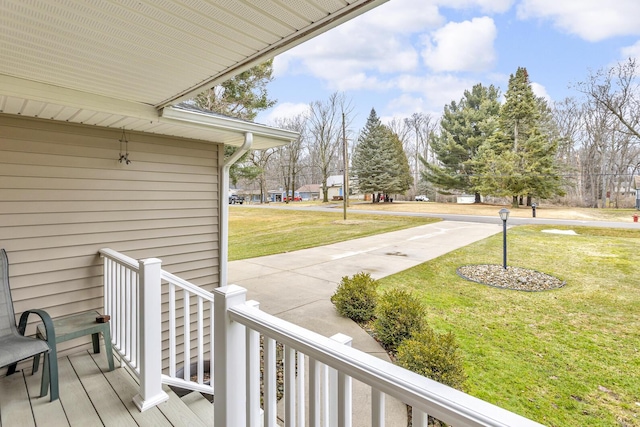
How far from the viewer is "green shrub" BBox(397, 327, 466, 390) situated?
2.59 m

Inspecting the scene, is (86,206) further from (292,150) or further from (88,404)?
(292,150)

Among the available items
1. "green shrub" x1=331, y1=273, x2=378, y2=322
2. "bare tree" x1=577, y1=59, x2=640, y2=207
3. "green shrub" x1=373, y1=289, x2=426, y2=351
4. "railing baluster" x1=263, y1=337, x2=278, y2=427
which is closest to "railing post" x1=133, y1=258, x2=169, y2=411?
"railing baluster" x1=263, y1=337, x2=278, y2=427

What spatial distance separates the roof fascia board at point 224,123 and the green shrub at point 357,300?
2.15 meters

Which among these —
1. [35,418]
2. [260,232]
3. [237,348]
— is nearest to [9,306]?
[35,418]

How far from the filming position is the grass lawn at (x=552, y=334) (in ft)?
9.30

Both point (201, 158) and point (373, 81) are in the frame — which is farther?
point (373, 81)

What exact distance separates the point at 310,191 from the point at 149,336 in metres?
41.6

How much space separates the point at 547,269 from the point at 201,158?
737 cm

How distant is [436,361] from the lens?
2.65m

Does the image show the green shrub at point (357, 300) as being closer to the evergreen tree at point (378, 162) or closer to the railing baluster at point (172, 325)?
the railing baluster at point (172, 325)

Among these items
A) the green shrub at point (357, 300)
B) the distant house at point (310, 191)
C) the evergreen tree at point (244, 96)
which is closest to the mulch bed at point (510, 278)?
the green shrub at point (357, 300)

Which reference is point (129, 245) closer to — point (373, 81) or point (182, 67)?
point (182, 67)

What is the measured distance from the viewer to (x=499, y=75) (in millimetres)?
23031

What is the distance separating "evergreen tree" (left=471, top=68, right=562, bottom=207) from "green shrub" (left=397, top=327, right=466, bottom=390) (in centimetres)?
1944
